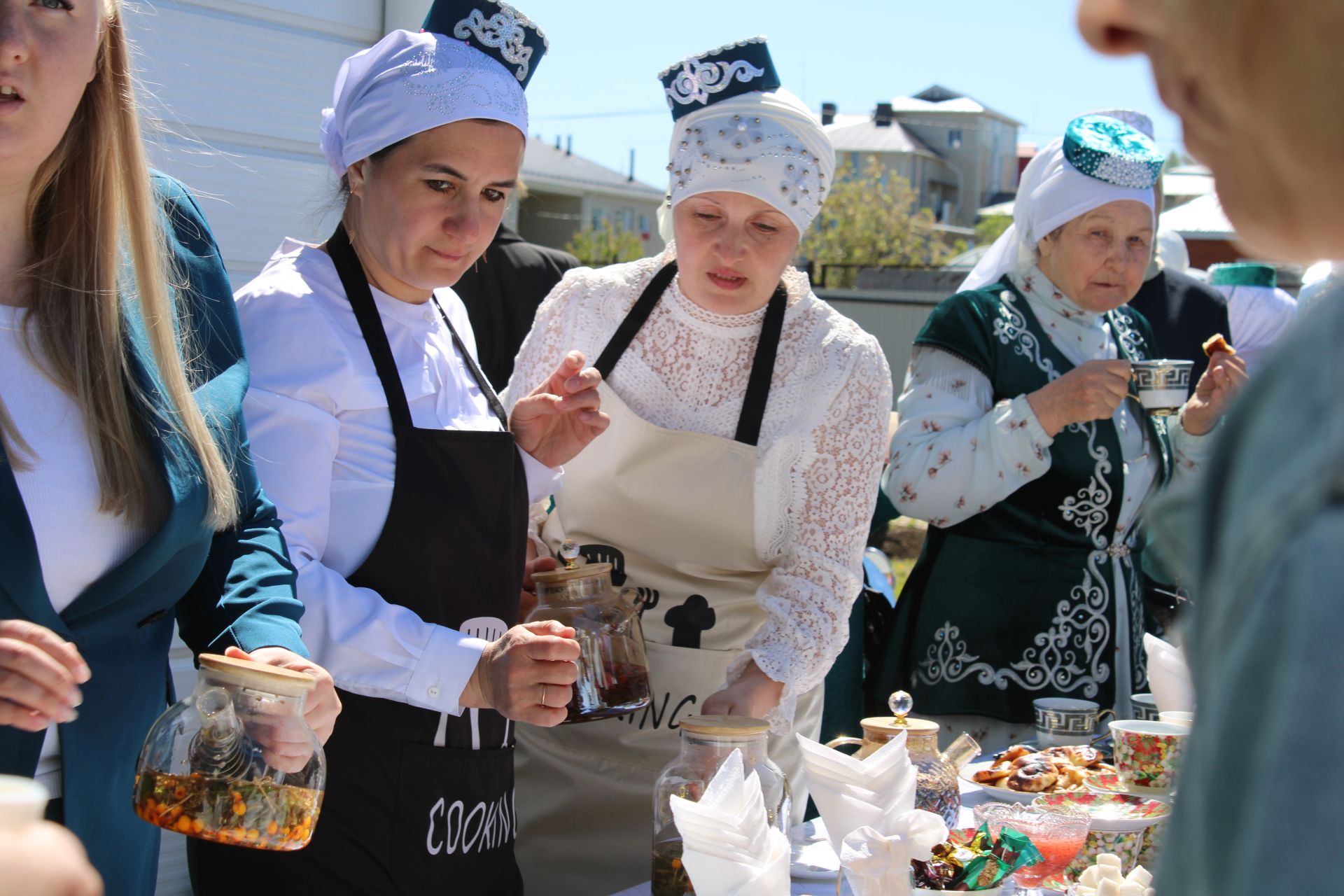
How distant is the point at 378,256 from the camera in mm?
1961

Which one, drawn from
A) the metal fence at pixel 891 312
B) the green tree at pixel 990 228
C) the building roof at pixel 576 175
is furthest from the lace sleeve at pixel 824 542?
the green tree at pixel 990 228

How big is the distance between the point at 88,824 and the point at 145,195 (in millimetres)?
799

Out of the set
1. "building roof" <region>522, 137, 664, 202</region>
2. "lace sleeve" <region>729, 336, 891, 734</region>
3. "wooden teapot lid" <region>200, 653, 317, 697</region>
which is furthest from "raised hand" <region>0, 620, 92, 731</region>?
"building roof" <region>522, 137, 664, 202</region>

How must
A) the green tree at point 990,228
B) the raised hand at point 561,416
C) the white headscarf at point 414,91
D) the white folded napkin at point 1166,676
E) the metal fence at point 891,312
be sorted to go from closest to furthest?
the white headscarf at point 414,91 < the raised hand at point 561,416 < the white folded napkin at point 1166,676 < the metal fence at point 891,312 < the green tree at point 990,228

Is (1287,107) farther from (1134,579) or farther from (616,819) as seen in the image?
(1134,579)

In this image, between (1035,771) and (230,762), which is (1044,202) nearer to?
(1035,771)

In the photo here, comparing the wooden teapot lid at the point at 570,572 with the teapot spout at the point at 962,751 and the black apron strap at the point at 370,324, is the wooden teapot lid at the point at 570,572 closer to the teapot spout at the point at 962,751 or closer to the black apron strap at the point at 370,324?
the black apron strap at the point at 370,324

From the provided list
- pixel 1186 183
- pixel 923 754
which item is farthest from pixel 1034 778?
pixel 1186 183

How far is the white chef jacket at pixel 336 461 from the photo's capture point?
1.70 m

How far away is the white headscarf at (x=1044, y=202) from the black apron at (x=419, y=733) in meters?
1.73

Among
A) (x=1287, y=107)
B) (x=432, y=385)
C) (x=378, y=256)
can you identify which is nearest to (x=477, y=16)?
(x=378, y=256)

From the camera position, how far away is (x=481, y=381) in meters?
2.11

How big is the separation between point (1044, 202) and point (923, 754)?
1.64 m

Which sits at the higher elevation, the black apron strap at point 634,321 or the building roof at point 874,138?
the building roof at point 874,138
